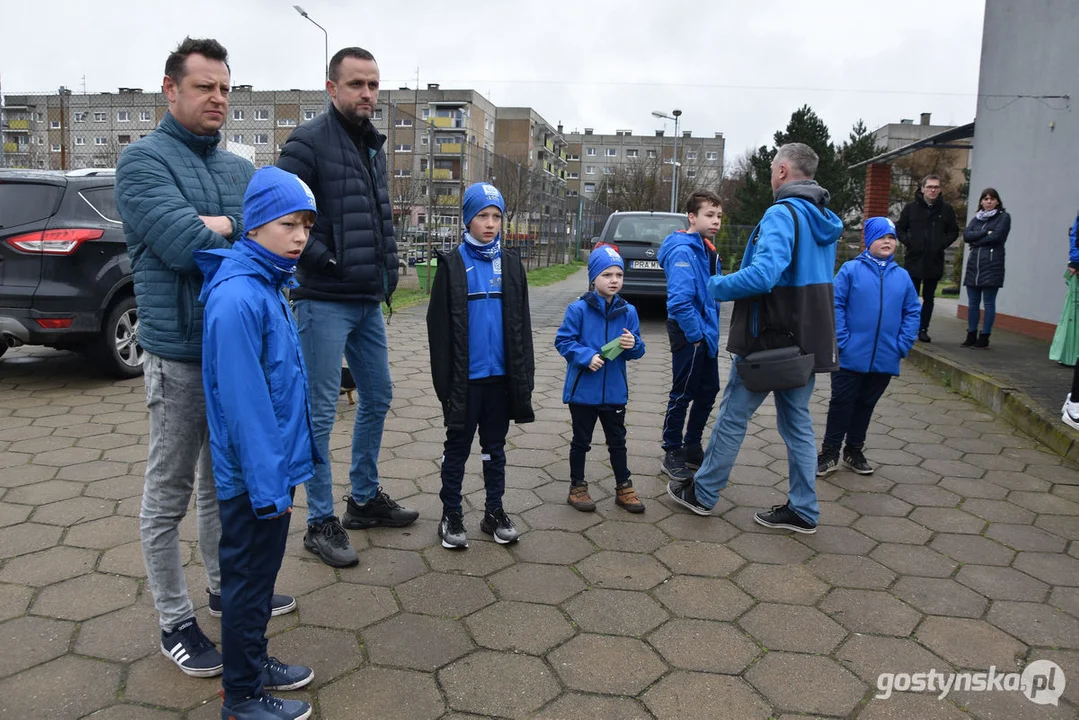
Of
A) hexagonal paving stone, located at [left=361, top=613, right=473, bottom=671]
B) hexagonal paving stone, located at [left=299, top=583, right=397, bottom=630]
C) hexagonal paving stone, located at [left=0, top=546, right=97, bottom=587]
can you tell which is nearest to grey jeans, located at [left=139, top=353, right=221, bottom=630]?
hexagonal paving stone, located at [left=299, top=583, right=397, bottom=630]

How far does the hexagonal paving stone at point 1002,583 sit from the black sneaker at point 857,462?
1.35 m

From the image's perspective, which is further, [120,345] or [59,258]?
[120,345]

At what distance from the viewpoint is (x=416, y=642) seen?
8.94 ft

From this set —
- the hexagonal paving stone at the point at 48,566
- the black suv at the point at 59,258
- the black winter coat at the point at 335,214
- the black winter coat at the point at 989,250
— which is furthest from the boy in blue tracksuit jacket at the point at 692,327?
the black winter coat at the point at 989,250

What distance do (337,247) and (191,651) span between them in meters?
1.60

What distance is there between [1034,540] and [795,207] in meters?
2.00

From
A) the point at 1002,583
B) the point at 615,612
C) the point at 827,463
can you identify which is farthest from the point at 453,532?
the point at 827,463

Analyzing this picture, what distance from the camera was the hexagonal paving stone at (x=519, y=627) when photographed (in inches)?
107

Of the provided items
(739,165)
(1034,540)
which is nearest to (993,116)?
(1034,540)

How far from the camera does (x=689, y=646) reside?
2.75m

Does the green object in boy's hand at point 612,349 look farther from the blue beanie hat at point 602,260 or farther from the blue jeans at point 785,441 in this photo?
the blue jeans at point 785,441

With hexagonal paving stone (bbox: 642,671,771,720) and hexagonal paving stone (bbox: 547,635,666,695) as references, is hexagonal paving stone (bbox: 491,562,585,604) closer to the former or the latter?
hexagonal paving stone (bbox: 547,635,666,695)

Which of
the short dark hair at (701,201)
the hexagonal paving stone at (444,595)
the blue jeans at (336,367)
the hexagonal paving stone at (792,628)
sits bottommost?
the hexagonal paving stone at (444,595)

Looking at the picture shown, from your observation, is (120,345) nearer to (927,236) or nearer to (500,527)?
(500,527)
